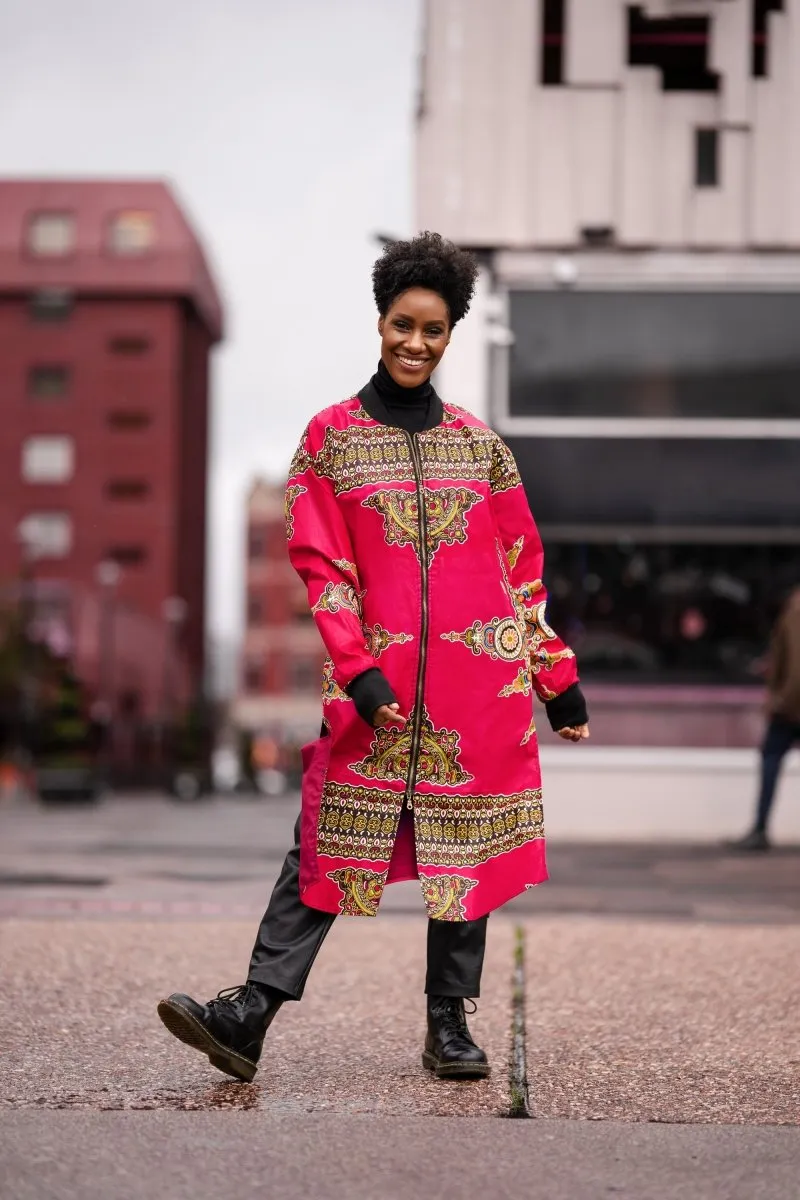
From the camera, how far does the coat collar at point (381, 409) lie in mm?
4264

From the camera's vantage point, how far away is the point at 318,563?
409 centimetres

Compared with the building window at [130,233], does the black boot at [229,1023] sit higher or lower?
lower

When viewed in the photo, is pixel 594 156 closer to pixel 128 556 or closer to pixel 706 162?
pixel 706 162

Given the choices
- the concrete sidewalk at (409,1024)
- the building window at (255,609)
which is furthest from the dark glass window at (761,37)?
the building window at (255,609)

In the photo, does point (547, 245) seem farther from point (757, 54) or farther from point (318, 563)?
point (318, 563)

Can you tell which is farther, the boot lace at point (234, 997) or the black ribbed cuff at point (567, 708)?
the black ribbed cuff at point (567, 708)

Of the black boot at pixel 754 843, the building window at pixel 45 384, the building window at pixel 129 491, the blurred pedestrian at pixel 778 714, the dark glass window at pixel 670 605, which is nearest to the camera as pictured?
the blurred pedestrian at pixel 778 714

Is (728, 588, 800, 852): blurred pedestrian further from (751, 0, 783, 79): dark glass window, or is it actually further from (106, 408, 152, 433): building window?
(106, 408, 152, 433): building window

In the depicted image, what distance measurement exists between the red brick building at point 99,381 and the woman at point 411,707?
261 feet

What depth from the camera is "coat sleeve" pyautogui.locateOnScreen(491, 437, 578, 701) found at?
4254 millimetres

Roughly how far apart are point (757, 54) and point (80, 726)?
18.2 meters

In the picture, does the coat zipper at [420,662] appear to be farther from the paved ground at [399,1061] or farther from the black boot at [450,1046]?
the paved ground at [399,1061]

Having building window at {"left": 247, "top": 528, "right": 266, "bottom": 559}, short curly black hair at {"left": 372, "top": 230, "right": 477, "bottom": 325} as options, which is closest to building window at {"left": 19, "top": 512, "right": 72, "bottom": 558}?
building window at {"left": 247, "top": 528, "right": 266, "bottom": 559}

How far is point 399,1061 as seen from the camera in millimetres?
4473
